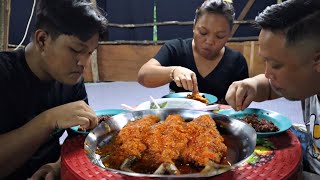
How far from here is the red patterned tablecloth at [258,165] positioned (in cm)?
122

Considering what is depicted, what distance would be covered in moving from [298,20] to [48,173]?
137 cm

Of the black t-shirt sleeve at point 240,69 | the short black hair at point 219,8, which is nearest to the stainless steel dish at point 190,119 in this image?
the short black hair at point 219,8

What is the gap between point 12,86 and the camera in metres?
1.73

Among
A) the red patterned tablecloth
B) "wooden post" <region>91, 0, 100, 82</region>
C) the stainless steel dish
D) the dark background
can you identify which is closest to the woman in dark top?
the stainless steel dish

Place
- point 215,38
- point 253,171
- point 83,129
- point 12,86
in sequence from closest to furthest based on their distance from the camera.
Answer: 1. point 253,171
2. point 83,129
3. point 12,86
4. point 215,38

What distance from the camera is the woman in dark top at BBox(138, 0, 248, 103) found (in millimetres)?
2660

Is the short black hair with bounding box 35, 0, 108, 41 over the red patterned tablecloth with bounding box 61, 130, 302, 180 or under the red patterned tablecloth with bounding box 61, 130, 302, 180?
over

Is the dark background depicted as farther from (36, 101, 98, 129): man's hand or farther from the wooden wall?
(36, 101, 98, 129): man's hand

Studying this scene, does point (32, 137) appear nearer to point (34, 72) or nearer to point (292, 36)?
point (34, 72)

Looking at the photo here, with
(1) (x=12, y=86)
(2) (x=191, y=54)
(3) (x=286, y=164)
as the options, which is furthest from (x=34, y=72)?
(2) (x=191, y=54)

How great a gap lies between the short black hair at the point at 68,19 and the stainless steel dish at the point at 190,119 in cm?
50

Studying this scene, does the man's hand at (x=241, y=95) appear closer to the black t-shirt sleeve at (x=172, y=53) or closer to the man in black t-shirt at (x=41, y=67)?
the man in black t-shirt at (x=41, y=67)

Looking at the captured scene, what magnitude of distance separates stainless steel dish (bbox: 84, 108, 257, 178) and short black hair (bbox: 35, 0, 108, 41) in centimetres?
50

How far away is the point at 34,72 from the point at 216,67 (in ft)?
5.52
